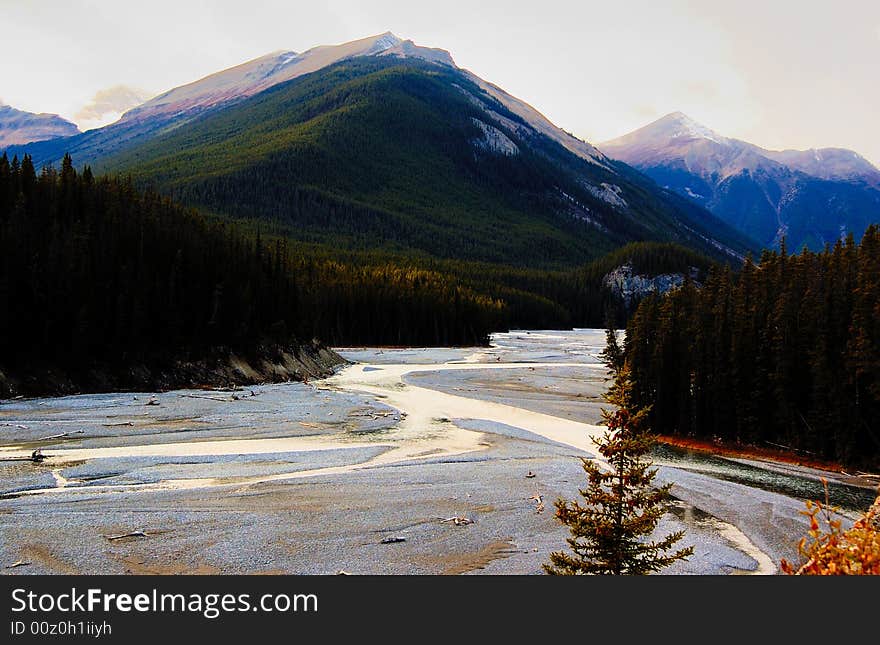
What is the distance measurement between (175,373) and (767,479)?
44.2 metres

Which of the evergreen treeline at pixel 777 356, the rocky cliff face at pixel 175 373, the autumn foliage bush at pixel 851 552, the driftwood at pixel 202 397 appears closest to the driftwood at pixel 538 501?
the autumn foliage bush at pixel 851 552

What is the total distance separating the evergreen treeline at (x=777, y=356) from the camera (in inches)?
1281

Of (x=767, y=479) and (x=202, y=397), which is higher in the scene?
(x=202, y=397)

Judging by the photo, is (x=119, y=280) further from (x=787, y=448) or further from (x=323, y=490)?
(x=787, y=448)

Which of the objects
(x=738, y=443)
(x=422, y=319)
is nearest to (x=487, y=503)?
(x=738, y=443)

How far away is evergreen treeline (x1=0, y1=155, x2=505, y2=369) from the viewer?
156 ft

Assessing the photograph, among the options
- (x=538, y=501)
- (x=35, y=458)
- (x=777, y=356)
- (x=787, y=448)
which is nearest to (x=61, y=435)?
(x=35, y=458)

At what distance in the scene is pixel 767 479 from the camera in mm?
28953

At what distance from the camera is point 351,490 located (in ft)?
77.2

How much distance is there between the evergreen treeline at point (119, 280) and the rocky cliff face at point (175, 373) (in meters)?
0.99

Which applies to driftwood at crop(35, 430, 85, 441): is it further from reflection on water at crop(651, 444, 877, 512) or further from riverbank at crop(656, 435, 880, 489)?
reflection on water at crop(651, 444, 877, 512)

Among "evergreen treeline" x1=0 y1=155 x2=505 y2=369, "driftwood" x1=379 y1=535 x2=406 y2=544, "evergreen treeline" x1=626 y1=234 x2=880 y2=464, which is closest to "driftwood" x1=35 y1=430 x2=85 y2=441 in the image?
"evergreen treeline" x1=0 y1=155 x2=505 y2=369

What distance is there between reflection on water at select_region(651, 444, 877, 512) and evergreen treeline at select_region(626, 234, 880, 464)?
459 centimetres
